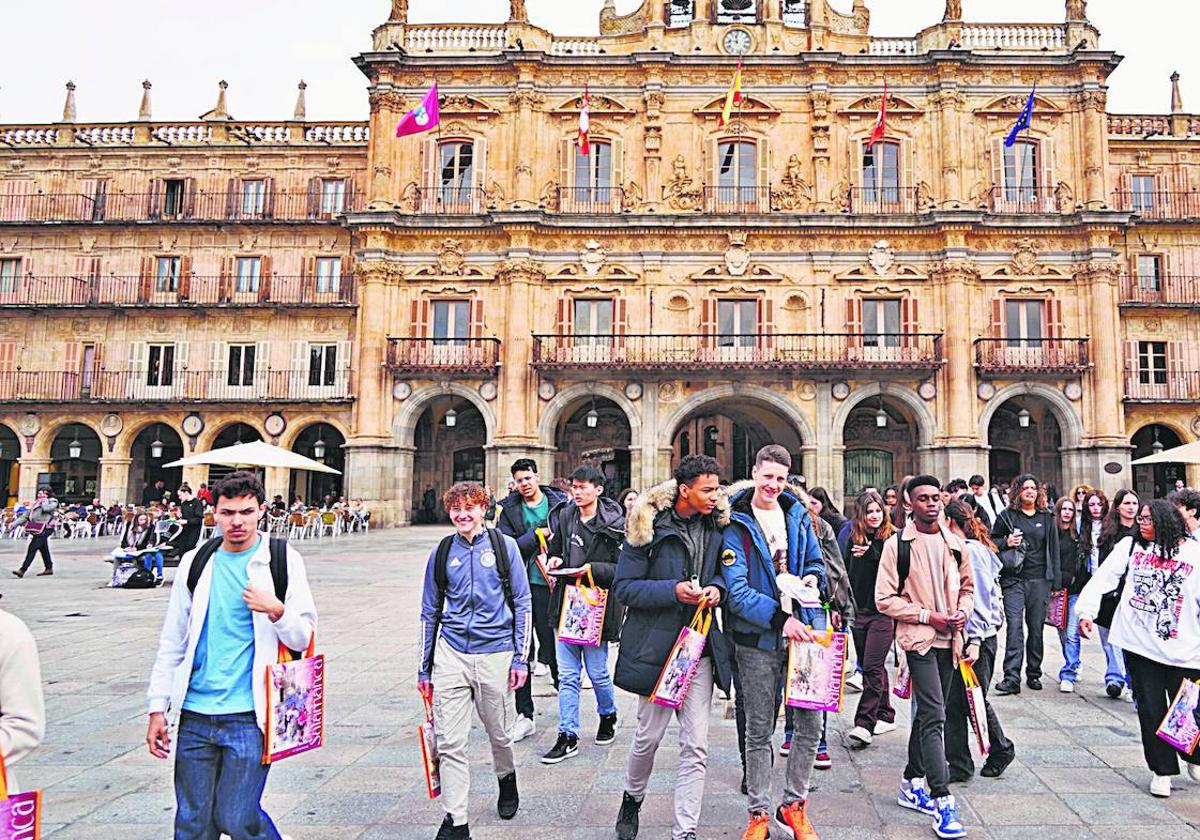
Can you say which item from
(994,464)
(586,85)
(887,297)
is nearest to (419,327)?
(586,85)

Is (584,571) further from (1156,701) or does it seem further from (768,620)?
(1156,701)

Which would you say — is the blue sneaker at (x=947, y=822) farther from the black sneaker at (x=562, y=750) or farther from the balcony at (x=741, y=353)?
the balcony at (x=741, y=353)

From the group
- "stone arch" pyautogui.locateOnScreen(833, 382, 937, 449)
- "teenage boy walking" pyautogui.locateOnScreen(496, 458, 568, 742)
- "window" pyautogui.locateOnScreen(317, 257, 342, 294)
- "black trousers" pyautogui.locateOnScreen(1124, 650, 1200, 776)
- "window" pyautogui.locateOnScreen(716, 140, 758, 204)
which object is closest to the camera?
"black trousers" pyautogui.locateOnScreen(1124, 650, 1200, 776)

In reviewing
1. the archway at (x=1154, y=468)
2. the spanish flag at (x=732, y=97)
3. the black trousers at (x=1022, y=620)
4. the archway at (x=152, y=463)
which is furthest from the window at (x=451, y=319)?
the archway at (x=1154, y=468)

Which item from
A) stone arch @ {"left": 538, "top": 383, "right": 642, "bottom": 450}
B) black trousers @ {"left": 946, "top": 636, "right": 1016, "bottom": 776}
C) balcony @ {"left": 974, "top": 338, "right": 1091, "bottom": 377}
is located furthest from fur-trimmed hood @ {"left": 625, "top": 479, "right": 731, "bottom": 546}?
balcony @ {"left": 974, "top": 338, "right": 1091, "bottom": 377}

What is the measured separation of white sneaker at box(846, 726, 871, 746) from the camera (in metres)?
5.85

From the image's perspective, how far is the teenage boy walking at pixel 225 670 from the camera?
11.0 ft

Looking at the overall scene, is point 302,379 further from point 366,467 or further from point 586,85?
point 586,85

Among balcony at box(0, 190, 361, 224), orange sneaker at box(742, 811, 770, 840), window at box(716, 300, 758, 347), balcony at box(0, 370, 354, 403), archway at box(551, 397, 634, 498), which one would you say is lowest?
orange sneaker at box(742, 811, 770, 840)

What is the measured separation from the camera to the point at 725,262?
1062 inches

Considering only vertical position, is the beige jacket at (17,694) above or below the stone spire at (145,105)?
below

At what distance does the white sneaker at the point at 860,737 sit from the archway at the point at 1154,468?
1076 inches

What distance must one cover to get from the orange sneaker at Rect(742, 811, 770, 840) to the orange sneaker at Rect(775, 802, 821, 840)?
0.20m

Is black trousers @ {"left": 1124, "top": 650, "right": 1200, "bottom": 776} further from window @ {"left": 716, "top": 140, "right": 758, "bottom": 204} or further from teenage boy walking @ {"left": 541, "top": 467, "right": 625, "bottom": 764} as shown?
window @ {"left": 716, "top": 140, "right": 758, "bottom": 204}
